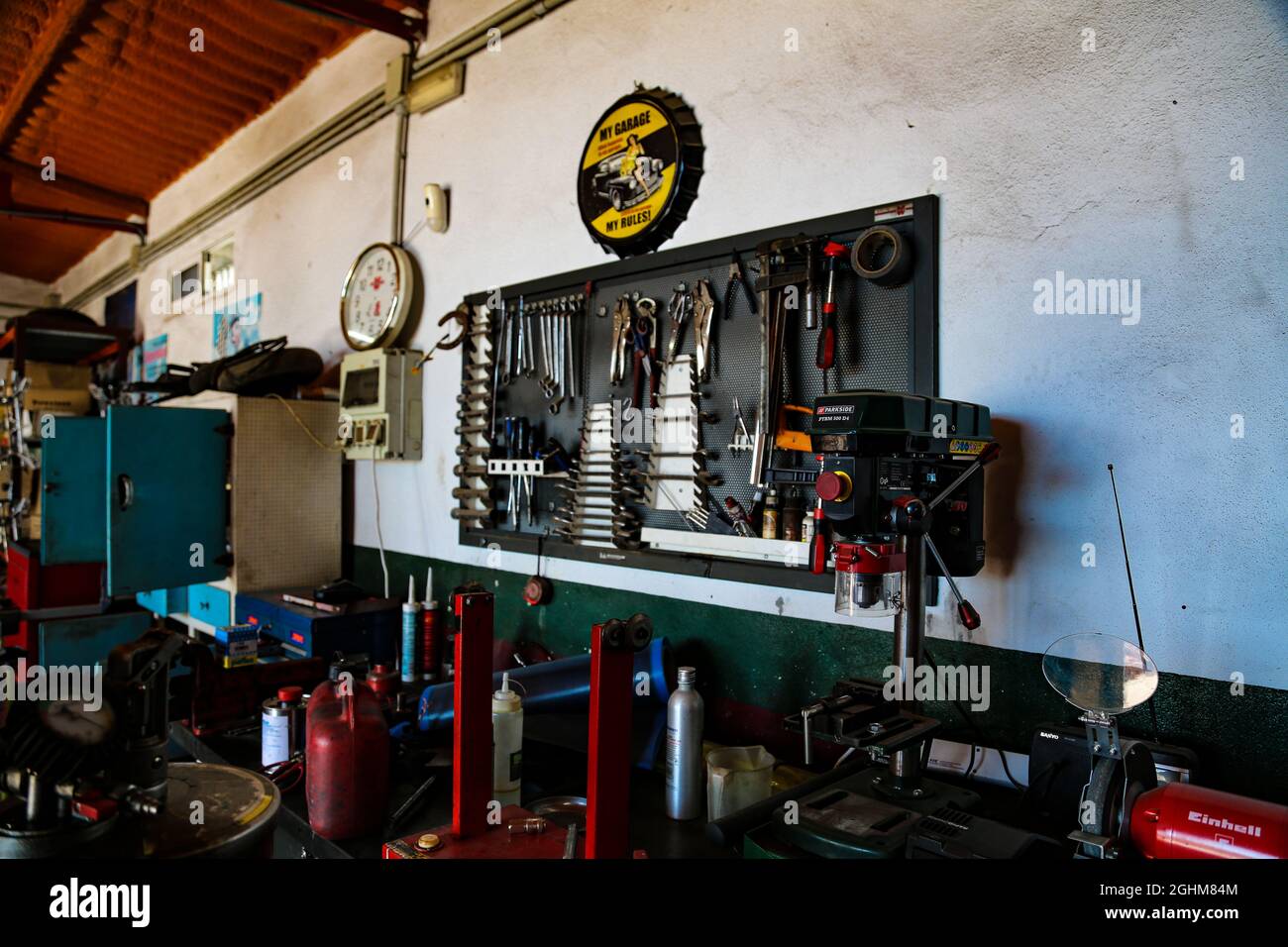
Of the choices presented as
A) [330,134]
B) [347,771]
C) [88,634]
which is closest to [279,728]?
[347,771]

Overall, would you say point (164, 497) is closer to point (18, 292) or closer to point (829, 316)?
point (829, 316)

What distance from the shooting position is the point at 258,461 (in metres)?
3.25

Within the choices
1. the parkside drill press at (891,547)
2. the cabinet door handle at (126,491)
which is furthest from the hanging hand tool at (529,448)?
the cabinet door handle at (126,491)

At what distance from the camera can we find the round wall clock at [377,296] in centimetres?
315

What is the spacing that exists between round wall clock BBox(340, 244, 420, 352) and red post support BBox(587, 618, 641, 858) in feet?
7.56

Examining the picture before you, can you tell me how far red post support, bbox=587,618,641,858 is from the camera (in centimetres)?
120

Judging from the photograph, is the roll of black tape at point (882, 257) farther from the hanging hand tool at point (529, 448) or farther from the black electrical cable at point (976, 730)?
the hanging hand tool at point (529, 448)

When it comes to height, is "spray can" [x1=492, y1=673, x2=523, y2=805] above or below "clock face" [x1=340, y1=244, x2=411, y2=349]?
below

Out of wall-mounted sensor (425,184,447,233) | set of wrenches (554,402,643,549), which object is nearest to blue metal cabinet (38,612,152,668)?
wall-mounted sensor (425,184,447,233)

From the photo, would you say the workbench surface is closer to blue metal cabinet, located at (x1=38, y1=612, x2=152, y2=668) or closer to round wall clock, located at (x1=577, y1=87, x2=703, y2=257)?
round wall clock, located at (x1=577, y1=87, x2=703, y2=257)

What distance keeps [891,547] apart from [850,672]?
0.52 m

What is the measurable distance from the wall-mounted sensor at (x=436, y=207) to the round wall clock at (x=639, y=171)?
78cm
